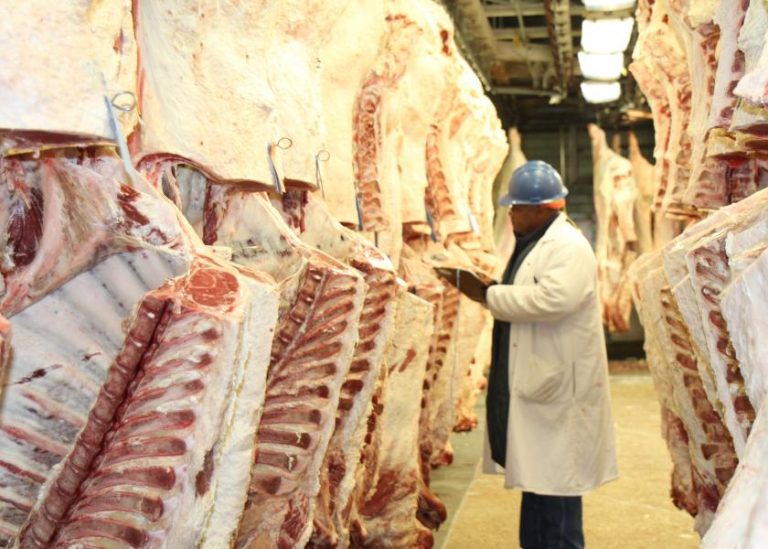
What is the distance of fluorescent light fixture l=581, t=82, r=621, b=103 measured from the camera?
1205cm

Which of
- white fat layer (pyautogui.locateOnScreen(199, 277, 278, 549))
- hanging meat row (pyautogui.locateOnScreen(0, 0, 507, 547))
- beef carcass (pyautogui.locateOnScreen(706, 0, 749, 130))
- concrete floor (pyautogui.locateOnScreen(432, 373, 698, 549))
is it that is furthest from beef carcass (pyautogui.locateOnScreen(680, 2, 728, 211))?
white fat layer (pyautogui.locateOnScreen(199, 277, 278, 549))

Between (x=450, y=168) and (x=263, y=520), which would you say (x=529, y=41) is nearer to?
(x=450, y=168)

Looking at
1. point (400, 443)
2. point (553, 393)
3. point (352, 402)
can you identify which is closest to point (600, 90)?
point (553, 393)

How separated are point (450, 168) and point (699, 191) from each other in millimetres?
3189

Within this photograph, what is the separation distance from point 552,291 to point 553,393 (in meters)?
0.52

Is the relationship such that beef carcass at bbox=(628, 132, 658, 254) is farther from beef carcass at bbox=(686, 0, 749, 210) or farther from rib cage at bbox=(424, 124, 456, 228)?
beef carcass at bbox=(686, 0, 749, 210)

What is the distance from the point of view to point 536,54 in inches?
472

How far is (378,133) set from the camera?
5.13m

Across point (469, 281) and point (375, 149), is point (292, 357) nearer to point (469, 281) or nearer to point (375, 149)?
point (375, 149)

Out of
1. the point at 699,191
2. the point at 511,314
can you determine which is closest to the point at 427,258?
the point at 511,314

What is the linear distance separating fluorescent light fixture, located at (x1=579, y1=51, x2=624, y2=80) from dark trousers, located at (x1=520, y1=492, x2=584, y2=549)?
247 inches

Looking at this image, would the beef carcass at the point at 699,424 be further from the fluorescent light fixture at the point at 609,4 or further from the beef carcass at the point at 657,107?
the fluorescent light fixture at the point at 609,4

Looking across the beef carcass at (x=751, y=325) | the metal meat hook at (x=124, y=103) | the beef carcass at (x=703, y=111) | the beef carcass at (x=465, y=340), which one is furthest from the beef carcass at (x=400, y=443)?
the beef carcass at (x=751, y=325)

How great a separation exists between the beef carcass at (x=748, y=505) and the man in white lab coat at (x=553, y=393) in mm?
3768
